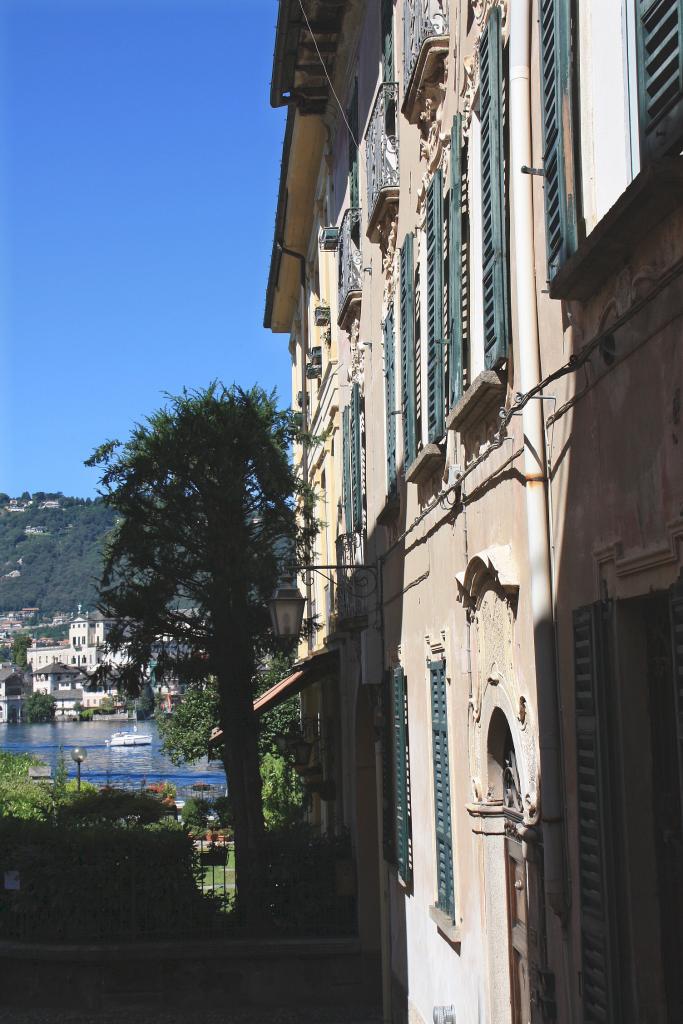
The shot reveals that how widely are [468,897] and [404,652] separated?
3.44 m

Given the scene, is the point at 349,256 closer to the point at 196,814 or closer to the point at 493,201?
the point at 493,201

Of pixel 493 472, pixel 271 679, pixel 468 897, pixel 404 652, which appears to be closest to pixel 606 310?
pixel 493 472

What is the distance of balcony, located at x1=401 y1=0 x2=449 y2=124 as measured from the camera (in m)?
8.91

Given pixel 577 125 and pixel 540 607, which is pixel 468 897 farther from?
pixel 577 125

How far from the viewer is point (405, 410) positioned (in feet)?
35.0

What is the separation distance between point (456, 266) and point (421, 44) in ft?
6.74

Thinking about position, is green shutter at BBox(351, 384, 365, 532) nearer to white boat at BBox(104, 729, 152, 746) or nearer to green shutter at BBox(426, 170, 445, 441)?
green shutter at BBox(426, 170, 445, 441)

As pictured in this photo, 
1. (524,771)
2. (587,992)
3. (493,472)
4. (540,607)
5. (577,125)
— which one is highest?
(577,125)

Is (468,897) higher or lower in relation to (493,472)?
lower

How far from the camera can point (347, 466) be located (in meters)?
16.3

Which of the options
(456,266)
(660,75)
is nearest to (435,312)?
(456,266)

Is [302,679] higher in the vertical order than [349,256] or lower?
lower

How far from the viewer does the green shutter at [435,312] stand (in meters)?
8.77

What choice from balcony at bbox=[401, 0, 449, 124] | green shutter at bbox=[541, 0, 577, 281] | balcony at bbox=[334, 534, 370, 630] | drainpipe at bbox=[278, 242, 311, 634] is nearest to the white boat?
drainpipe at bbox=[278, 242, 311, 634]
